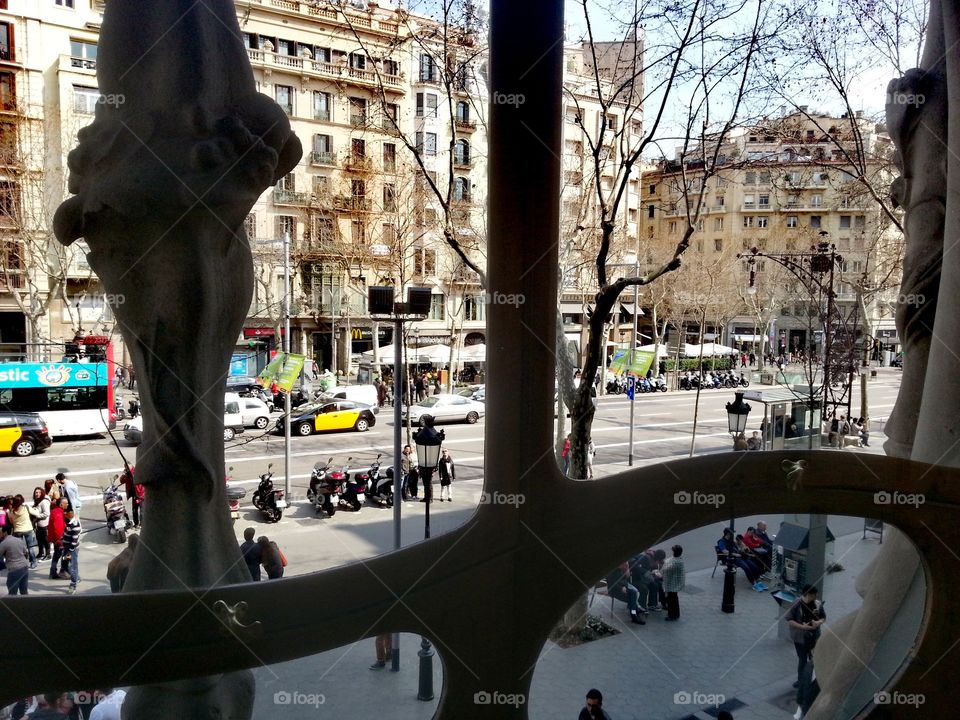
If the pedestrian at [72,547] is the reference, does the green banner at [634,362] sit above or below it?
above

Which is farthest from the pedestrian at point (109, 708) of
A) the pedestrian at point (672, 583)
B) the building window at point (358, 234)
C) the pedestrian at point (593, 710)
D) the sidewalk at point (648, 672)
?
the building window at point (358, 234)

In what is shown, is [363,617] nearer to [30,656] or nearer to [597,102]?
[30,656]

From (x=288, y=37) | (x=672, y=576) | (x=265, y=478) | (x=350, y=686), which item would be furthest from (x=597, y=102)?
(x=265, y=478)

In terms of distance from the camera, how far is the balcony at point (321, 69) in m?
5.47

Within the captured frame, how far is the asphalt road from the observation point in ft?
23.9

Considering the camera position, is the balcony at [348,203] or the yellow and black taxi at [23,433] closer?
the balcony at [348,203]

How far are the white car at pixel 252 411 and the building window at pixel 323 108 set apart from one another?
415 cm

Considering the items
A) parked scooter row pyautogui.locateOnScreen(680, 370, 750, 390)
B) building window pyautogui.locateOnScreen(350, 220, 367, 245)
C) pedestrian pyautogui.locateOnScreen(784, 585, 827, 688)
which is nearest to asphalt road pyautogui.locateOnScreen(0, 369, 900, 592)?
parked scooter row pyautogui.locateOnScreen(680, 370, 750, 390)

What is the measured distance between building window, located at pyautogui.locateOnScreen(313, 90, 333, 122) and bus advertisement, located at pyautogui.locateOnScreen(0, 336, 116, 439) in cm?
481

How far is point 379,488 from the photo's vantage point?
9.22m

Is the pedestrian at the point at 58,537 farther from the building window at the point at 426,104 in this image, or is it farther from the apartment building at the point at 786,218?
the apartment building at the point at 786,218

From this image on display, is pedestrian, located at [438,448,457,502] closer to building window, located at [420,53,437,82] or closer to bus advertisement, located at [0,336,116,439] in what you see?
building window, located at [420,53,437,82]

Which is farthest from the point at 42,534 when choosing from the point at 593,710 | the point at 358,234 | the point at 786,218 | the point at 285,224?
the point at 786,218

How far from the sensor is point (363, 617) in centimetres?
213
